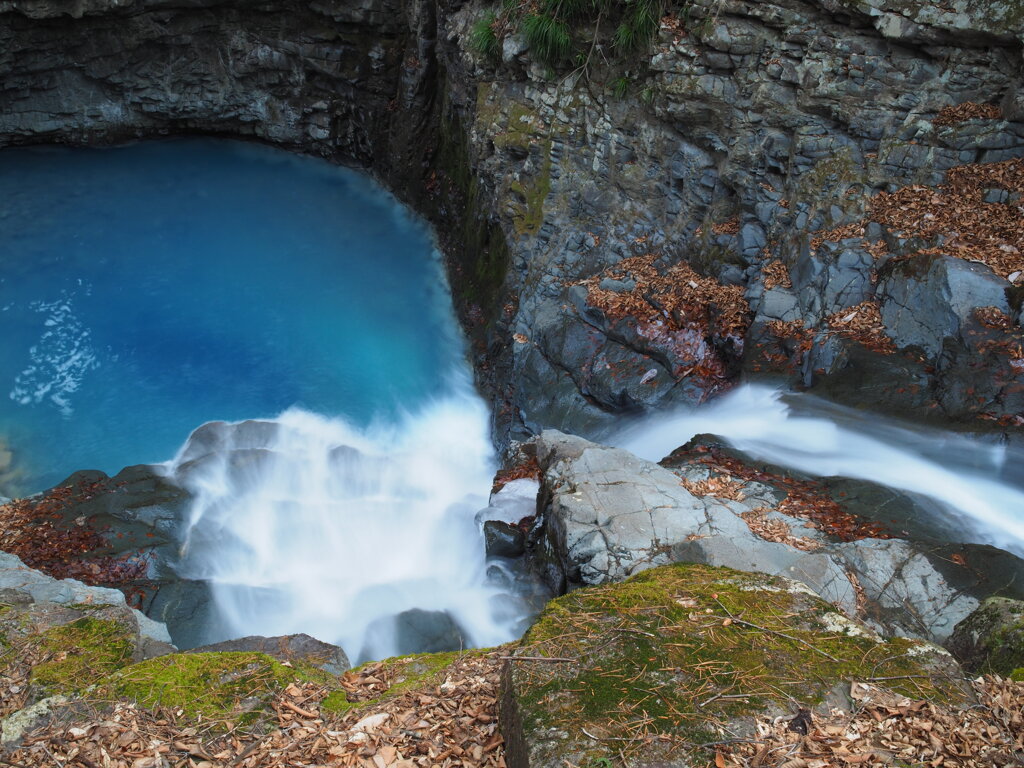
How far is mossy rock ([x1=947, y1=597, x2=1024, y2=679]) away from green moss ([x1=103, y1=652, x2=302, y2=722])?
11.1 feet

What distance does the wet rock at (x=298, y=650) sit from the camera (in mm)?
A: 4355

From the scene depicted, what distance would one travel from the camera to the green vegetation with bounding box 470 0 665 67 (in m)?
9.03

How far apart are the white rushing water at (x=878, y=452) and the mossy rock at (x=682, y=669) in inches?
128

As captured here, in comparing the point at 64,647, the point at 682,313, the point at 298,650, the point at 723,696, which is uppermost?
the point at 723,696

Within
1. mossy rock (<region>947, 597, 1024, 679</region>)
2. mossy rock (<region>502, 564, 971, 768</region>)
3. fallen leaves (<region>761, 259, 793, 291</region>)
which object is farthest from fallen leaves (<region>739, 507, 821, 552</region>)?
fallen leaves (<region>761, 259, 793, 291</region>)

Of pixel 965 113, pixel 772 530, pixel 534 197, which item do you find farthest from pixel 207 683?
pixel 965 113

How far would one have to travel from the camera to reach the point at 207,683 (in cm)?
338

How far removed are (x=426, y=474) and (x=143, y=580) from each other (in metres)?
3.52

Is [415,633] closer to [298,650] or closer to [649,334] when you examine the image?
[298,650]

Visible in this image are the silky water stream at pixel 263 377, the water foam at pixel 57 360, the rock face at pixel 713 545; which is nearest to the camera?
the rock face at pixel 713 545

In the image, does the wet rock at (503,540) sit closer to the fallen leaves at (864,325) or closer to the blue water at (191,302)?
the blue water at (191,302)

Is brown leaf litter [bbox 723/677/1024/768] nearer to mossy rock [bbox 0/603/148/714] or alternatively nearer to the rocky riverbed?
the rocky riverbed

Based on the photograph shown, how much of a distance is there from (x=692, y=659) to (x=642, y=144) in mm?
8102

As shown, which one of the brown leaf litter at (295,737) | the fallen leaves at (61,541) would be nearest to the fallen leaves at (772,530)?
the brown leaf litter at (295,737)
